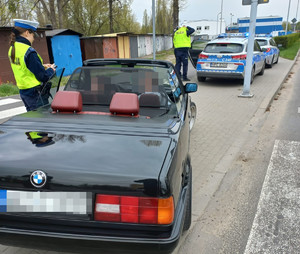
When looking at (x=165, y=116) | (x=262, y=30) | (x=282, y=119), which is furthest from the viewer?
(x=262, y=30)

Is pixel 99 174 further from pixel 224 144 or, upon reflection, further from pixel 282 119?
pixel 282 119

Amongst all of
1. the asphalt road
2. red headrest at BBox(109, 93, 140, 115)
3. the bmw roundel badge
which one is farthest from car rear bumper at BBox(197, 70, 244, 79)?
the bmw roundel badge

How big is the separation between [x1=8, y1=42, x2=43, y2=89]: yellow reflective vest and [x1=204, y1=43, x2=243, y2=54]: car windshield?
7633mm

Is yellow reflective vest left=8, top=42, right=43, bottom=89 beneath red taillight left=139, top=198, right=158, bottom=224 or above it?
above

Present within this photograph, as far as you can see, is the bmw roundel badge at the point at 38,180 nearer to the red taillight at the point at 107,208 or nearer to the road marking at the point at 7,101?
the red taillight at the point at 107,208

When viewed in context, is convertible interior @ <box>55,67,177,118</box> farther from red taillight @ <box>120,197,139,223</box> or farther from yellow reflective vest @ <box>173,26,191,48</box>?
yellow reflective vest @ <box>173,26,191,48</box>

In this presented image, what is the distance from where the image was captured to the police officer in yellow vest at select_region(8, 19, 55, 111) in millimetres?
3490

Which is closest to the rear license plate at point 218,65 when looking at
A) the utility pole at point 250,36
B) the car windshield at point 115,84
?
the utility pole at point 250,36

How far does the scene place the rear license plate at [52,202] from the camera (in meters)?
1.75

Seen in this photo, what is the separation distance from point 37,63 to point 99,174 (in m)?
2.40

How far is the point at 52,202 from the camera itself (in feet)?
5.78

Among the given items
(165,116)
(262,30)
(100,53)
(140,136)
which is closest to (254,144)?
(165,116)

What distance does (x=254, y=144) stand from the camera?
16.7ft

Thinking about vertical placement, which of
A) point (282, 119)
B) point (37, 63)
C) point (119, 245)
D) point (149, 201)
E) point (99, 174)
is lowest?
point (282, 119)
